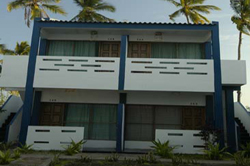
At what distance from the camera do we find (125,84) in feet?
36.3

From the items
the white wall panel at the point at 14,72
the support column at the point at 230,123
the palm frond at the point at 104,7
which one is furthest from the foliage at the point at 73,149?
the palm frond at the point at 104,7

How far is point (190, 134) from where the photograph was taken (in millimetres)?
10477

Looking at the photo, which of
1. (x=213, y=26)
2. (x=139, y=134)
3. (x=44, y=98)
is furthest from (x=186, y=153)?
(x=44, y=98)

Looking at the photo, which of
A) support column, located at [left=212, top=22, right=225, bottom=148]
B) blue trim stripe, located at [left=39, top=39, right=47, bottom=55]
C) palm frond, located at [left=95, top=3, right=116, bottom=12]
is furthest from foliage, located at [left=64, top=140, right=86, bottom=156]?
palm frond, located at [left=95, top=3, right=116, bottom=12]

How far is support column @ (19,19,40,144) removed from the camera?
1071cm

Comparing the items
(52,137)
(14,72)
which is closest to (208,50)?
(52,137)

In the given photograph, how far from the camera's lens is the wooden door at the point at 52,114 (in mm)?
12492

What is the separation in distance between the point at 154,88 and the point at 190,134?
2618 mm

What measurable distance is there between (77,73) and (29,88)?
7.73 feet

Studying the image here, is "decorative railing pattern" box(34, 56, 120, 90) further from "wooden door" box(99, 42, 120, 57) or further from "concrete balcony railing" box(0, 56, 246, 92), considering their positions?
"wooden door" box(99, 42, 120, 57)

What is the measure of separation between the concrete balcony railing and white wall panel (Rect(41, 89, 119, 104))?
148 centimetres

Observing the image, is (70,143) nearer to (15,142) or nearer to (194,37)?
(15,142)

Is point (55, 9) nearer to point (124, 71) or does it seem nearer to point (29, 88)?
point (29, 88)

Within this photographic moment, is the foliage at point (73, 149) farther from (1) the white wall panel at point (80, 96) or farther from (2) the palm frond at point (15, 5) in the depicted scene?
(2) the palm frond at point (15, 5)
